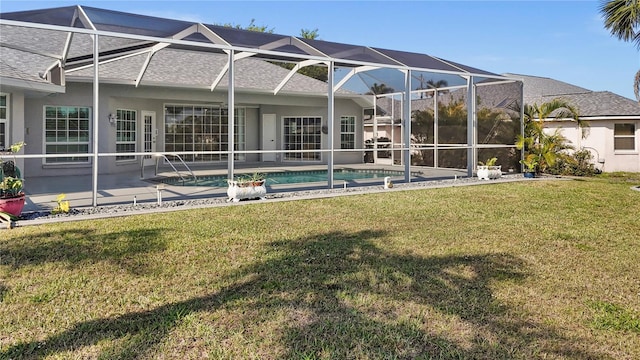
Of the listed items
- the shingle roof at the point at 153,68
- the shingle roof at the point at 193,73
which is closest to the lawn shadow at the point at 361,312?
the shingle roof at the point at 153,68

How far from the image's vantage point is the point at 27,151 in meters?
13.1

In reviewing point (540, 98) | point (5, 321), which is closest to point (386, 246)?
point (5, 321)

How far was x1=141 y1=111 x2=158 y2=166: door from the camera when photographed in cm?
1673

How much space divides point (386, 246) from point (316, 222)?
1.67 m

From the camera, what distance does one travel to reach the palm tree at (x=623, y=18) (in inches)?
505

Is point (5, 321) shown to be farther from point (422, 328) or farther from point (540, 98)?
point (540, 98)

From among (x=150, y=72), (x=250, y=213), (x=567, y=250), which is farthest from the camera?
(x=150, y=72)

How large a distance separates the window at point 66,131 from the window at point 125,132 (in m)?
1.02

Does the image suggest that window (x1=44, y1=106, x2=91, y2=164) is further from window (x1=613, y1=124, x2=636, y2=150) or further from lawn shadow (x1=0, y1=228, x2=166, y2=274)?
window (x1=613, y1=124, x2=636, y2=150)

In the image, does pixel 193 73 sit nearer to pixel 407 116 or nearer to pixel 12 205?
pixel 407 116

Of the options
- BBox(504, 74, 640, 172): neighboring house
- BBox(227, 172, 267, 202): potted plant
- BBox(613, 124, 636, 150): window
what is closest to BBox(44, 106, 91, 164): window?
BBox(227, 172, 267, 202): potted plant

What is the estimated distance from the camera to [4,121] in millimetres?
11242

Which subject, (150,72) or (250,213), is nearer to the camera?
(250,213)

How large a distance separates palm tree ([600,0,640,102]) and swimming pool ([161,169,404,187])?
8015 mm
